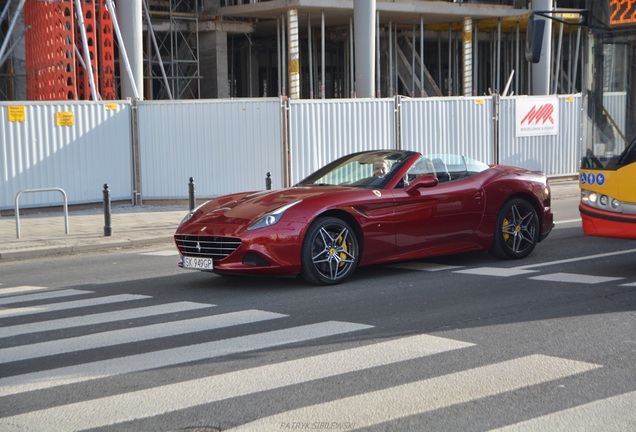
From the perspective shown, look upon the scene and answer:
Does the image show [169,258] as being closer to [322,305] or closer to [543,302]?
[322,305]

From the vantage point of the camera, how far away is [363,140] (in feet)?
75.2

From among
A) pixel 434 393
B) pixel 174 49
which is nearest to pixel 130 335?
pixel 434 393

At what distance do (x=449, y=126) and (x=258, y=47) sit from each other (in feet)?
65.2

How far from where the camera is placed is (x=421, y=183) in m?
10.7

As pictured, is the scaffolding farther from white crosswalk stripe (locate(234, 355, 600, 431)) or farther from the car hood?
white crosswalk stripe (locate(234, 355, 600, 431))

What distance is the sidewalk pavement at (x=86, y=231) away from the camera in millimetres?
14773

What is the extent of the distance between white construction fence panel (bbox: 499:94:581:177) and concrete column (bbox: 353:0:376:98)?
27.1 ft

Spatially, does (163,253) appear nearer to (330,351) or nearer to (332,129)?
(330,351)

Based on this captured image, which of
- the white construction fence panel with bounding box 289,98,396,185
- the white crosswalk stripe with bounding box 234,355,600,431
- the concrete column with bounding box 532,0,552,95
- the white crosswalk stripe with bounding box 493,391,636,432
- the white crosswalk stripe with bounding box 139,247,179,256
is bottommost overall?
the white crosswalk stripe with bounding box 139,247,179,256

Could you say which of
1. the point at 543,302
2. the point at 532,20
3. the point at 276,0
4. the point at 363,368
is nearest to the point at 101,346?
the point at 363,368

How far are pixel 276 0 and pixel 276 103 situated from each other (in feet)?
43.7

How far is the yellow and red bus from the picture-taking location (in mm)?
10211

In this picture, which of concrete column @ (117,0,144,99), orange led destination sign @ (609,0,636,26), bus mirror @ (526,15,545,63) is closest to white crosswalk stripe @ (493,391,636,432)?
bus mirror @ (526,15,545,63)

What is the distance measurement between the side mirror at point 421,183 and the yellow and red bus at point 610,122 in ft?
5.82
